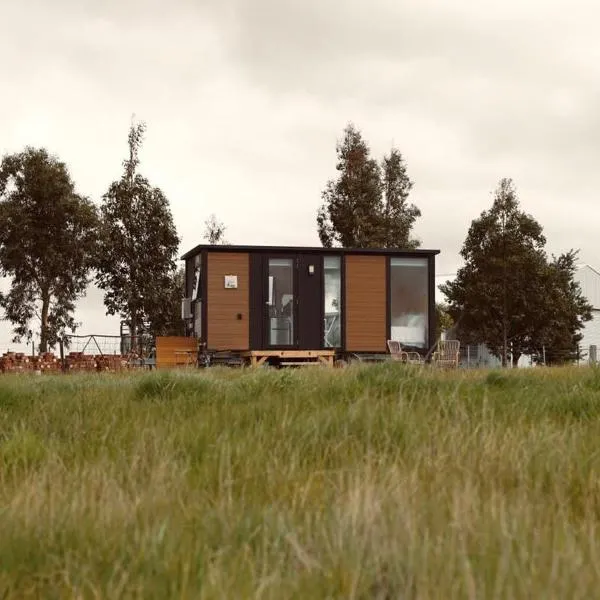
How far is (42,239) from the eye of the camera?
32.2 metres

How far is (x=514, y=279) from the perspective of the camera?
126 feet

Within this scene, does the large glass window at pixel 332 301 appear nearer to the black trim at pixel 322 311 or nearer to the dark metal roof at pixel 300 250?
the black trim at pixel 322 311

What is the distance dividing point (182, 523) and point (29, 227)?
31.3 metres

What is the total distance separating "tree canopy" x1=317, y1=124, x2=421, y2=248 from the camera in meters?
39.4

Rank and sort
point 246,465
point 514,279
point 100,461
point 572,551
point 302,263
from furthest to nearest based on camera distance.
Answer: point 514,279, point 302,263, point 100,461, point 246,465, point 572,551

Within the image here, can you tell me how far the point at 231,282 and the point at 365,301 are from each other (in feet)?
12.2

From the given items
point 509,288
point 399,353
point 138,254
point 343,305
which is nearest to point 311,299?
point 343,305

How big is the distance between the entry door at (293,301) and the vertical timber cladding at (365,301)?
926 mm

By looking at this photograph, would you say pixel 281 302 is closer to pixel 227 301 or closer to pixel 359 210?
pixel 227 301

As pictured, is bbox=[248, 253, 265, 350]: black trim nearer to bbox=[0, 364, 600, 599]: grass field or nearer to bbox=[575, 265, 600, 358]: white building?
bbox=[0, 364, 600, 599]: grass field

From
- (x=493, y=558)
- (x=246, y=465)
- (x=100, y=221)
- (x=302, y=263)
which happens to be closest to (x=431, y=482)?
(x=246, y=465)

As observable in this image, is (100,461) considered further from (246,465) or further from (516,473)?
(516,473)

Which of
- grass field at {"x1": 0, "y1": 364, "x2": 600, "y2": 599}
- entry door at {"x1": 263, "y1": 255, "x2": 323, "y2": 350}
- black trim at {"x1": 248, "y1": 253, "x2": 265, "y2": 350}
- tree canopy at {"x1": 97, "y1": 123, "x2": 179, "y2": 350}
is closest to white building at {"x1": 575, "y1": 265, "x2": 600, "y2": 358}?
tree canopy at {"x1": 97, "y1": 123, "x2": 179, "y2": 350}

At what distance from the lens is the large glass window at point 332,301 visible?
74.3 ft
